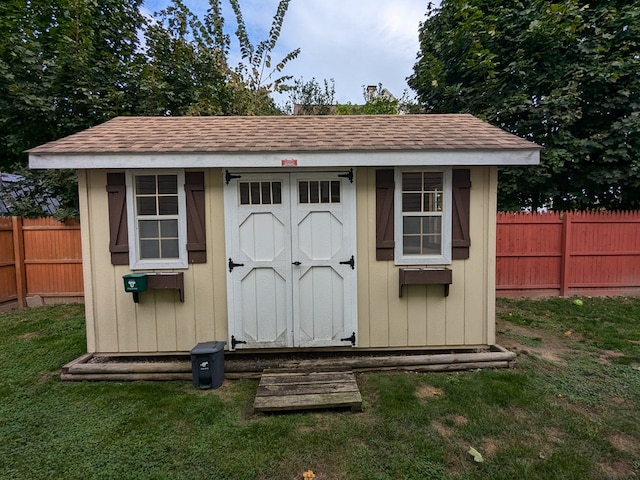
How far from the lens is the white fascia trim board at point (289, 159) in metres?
3.78

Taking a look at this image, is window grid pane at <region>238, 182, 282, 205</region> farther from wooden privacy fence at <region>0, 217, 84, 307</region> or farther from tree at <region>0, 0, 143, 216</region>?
tree at <region>0, 0, 143, 216</region>

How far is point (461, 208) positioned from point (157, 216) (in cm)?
377

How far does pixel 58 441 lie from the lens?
2797mm

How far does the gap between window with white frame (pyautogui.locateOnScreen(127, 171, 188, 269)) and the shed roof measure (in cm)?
28

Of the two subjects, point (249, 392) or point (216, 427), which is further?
point (249, 392)

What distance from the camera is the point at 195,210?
4.04 metres

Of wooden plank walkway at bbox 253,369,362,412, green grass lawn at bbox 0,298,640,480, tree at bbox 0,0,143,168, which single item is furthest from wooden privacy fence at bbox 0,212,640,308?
wooden plank walkway at bbox 253,369,362,412

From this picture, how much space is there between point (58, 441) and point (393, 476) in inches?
109

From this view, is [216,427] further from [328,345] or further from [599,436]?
[599,436]

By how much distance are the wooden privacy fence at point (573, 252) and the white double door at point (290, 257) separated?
5055mm

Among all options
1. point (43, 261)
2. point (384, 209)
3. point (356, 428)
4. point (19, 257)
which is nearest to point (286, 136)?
point (384, 209)

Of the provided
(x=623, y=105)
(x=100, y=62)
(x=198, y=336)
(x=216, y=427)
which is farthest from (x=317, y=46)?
(x=216, y=427)

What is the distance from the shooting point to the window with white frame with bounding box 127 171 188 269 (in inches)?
159

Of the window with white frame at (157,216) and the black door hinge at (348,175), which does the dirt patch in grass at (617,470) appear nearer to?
the black door hinge at (348,175)
